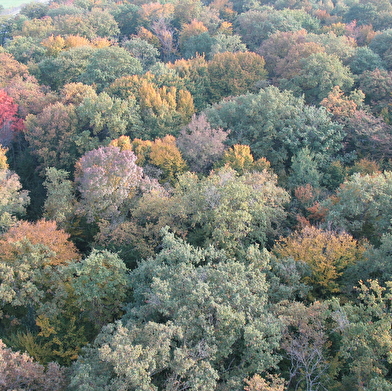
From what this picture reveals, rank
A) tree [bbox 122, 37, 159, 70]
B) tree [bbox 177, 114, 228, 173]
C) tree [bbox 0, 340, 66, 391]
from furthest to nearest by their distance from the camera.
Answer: tree [bbox 122, 37, 159, 70] → tree [bbox 177, 114, 228, 173] → tree [bbox 0, 340, 66, 391]

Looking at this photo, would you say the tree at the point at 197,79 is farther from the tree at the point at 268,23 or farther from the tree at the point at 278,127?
the tree at the point at 268,23

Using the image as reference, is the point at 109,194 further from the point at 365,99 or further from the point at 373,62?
the point at 373,62

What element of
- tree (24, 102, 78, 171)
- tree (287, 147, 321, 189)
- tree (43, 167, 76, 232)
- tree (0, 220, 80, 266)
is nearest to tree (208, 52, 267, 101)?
tree (287, 147, 321, 189)

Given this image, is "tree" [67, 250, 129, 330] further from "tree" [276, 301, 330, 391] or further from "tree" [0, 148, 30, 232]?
"tree" [0, 148, 30, 232]

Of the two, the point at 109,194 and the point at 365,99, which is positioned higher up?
the point at 365,99

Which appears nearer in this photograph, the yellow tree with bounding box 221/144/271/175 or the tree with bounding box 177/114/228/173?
the yellow tree with bounding box 221/144/271/175

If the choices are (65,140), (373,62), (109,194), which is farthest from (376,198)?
(65,140)

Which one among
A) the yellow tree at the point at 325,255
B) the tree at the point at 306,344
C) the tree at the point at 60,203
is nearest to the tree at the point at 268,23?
the tree at the point at 60,203
